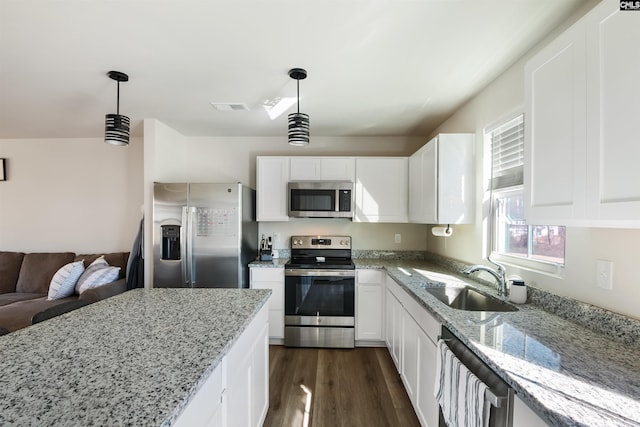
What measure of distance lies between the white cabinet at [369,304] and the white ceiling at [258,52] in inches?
66.5

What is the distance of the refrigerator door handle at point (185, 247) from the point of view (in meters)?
2.83

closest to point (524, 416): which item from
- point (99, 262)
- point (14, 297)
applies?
point (99, 262)

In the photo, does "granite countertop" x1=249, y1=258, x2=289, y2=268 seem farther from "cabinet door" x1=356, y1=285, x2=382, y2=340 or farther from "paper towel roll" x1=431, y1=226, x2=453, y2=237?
"paper towel roll" x1=431, y1=226, x2=453, y2=237

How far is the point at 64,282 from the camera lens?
9.94 feet

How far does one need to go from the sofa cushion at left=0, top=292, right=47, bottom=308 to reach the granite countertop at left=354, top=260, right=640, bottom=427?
13.9ft

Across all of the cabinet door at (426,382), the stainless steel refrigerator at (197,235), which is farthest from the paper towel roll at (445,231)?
the stainless steel refrigerator at (197,235)

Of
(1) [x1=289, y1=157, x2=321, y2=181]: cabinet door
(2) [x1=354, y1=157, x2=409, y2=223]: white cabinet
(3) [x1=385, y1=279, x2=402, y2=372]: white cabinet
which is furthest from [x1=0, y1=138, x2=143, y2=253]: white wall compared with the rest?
(3) [x1=385, y1=279, x2=402, y2=372]: white cabinet

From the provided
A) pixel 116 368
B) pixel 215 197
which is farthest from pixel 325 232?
pixel 116 368

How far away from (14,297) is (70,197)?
51.1 inches

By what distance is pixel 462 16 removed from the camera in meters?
1.46

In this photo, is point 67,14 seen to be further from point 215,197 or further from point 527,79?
point 527,79

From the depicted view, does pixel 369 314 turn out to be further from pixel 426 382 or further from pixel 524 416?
pixel 524 416

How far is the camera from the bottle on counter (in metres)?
1.69

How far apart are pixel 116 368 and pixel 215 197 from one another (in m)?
2.11
